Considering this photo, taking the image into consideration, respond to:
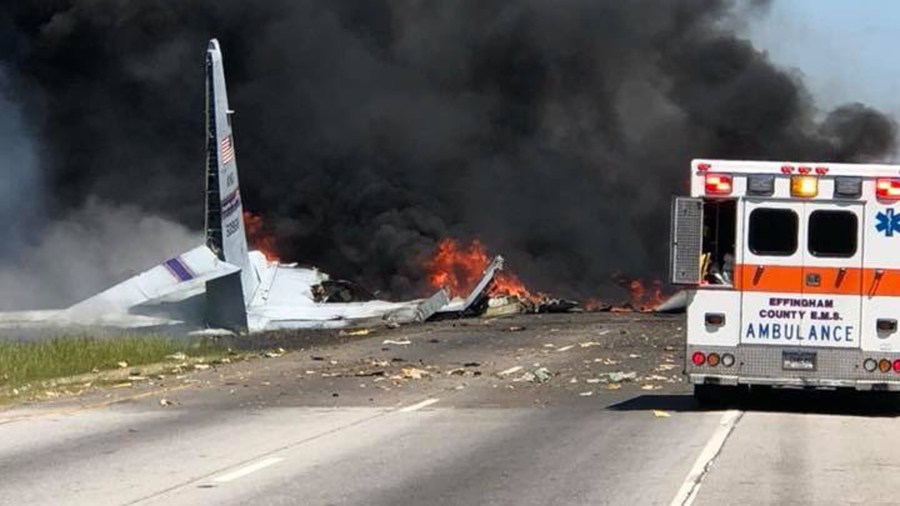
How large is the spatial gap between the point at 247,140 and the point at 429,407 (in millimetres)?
41865

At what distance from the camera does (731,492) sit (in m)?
11.9

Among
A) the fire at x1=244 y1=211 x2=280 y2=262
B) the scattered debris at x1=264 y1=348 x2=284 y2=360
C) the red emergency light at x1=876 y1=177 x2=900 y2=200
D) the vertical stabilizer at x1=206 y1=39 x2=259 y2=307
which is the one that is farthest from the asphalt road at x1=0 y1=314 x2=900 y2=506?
the fire at x1=244 y1=211 x2=280 y2=262

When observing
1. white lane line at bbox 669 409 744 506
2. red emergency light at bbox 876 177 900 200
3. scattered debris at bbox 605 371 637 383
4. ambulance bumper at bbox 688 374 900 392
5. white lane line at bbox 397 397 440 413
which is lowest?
white lane line at bbox 397 397 440 413

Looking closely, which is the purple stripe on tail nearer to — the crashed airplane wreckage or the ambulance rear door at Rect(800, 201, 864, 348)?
the crashed airplane wreckage

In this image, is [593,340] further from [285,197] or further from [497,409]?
[285,197]

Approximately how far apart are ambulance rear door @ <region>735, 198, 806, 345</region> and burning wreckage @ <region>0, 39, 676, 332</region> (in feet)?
61.3

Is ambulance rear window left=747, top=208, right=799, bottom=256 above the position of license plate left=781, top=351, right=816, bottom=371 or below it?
above

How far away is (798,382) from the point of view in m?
17.3

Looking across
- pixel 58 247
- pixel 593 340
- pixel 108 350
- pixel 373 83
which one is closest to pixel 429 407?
pixel 108 350

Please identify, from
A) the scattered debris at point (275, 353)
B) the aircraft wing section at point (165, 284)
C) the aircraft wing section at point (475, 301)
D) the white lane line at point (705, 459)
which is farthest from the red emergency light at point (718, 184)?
the aircraft wing section at point (475, 301)

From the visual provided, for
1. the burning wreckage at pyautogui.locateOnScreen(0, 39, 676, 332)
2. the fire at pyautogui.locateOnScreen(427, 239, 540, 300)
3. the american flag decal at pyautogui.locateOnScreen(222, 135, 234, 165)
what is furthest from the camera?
the fire at pyautogui.locateOnScreen(427, 239, 540, 300)

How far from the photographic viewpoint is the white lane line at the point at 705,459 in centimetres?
1169

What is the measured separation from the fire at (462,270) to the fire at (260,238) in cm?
612

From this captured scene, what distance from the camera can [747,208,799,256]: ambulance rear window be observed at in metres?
17.6
